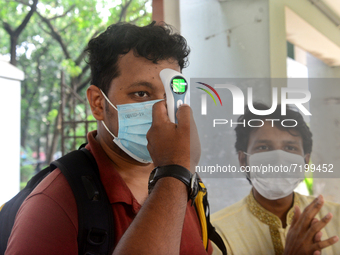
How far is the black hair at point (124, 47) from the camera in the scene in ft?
3.62

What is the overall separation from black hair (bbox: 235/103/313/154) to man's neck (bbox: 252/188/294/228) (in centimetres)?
23

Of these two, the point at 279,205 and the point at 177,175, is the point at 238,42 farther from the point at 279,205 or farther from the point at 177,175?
the point at 177,175

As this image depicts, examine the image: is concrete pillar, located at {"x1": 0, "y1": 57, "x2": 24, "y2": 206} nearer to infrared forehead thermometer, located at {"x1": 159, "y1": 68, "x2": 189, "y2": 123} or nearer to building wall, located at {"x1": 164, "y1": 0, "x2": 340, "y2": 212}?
building wall, located at {"x1": 164, "y1": 0, "x2": 340, "y2": 212}

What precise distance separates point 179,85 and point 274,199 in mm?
792

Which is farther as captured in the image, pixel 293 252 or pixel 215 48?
pixel 215 48

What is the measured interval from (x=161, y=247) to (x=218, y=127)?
0.98 m

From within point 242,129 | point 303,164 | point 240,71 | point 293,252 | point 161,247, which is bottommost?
point 293,252

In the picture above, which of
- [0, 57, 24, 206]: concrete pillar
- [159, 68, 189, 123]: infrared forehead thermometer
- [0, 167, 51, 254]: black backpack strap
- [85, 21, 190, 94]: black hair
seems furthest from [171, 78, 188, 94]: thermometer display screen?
[0, 57, 24, 206]: concrete pillar

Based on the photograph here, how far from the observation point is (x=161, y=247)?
74cm

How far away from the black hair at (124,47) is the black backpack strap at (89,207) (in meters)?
0.35

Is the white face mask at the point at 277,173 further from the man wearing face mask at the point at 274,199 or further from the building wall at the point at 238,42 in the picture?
the building wall at the point at 238,42

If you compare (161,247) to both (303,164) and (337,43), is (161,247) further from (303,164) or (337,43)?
(337,43)

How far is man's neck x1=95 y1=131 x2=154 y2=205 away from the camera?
1099 millimetres

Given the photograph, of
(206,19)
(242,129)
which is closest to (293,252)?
(242,129)
